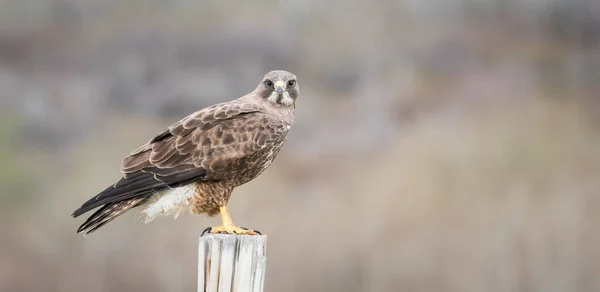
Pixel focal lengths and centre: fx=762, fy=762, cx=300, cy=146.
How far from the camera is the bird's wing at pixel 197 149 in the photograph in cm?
414

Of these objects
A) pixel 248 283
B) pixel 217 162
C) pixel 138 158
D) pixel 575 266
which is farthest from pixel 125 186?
pixel 575 266

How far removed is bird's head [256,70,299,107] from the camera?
4.54 meters

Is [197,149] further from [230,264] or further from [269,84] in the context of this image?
[230,264]

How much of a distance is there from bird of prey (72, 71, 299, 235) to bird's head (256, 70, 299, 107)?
0.62 feet

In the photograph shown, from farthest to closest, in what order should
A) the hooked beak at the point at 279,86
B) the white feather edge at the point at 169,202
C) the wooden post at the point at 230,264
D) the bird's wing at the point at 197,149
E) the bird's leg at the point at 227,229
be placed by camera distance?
the hooked beak at the point at 279,86
the white feather edge at the point at 169,202
the bird's wing at the point at 197,149
the bird's leg at the point at 227,229
the wooden post at the point at 230,264

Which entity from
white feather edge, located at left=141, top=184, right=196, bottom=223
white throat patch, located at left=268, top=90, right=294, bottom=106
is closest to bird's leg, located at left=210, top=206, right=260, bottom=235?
white feather edge, located at left=141, top=184, right=196, bottom=223

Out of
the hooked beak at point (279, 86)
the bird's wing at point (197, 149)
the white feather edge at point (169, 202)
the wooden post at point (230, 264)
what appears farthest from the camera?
the hooked beak at point (279, 86)

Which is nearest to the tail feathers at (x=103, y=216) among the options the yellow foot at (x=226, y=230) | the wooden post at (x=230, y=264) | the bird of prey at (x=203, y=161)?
the bird of prey at (x=203, y=161)

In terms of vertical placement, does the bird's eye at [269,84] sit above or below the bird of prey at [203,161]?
above

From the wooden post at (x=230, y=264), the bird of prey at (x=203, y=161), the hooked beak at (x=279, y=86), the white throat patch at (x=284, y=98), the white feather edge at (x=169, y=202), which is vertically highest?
the hooked beak at (x=279, y=86)

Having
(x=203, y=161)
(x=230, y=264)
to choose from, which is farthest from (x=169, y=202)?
(x=230, y=264)

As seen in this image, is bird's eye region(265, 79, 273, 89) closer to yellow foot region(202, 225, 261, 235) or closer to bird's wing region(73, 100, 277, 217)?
bird's wing region(73, 100, 277, 217)

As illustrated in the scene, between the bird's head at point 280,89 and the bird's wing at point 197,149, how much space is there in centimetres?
25

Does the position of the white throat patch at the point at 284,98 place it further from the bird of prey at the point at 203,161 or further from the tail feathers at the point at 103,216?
the tail feathers at the point at 103,216
